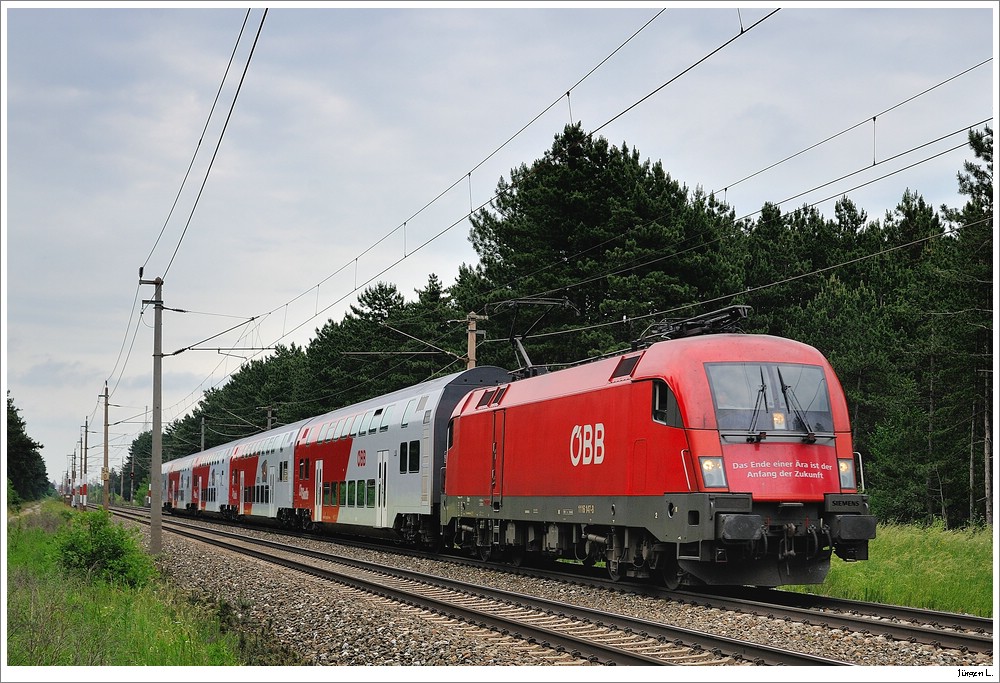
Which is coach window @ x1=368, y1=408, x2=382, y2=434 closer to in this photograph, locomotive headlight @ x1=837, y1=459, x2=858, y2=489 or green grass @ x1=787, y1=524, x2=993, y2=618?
green grass @ x1=787, y1=524, x2=993, y2=618

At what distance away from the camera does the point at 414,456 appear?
26.2 meters

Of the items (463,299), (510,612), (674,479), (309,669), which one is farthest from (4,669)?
(463,299)

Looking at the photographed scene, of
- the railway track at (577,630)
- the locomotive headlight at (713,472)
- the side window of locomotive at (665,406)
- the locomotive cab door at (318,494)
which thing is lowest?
the railway track at (577,630)

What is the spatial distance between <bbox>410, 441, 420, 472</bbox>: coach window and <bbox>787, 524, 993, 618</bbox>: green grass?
34.0ft

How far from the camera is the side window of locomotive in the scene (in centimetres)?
1459

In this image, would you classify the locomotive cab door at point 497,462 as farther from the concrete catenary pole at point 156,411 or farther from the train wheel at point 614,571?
the concrete catenary pole at point 156,411

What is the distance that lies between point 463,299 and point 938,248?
62.2ft

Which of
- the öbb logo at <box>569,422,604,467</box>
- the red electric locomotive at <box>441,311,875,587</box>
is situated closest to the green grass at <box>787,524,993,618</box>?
the red electric locomotive at <box>441,311,875,587</box>

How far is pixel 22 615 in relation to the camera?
42.2 feet

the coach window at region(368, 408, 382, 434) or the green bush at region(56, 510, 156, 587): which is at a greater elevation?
the coach window at region(368, 408, 382, 434)

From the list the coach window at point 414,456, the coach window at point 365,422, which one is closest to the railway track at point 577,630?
the coach window at point 414,456

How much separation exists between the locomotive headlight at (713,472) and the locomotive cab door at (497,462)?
7129 millimetres

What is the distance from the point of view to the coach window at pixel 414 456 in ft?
85.0

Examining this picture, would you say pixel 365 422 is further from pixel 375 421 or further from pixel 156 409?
pixel 156 409
